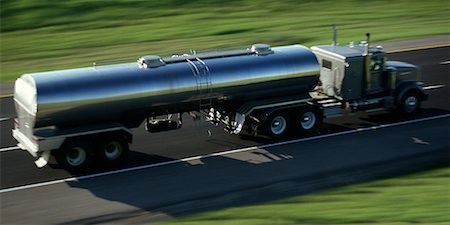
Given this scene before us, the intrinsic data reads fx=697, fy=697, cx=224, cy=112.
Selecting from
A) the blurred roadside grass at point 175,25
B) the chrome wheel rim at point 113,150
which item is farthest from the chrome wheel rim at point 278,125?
the blurred roadside grass at point 175,25

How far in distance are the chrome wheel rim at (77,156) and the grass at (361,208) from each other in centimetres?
417

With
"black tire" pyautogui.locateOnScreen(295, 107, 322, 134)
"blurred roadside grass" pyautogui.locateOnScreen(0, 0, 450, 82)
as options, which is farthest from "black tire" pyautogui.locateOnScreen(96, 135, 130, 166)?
"blurred roadside grass" pyautogui.locateOnScreen(0, 0, 450, 82)

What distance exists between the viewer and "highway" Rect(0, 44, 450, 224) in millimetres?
16047

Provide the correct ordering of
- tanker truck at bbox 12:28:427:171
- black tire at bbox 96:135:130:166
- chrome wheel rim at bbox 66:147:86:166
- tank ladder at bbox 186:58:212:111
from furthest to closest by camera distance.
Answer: tank ladder at bbox 186:58:212:111 → black tire at bbox 96:135:130:166 → chrome wheel rim at bbox 66:147:86:166 → tanker truck at bbox 12:28:427:171

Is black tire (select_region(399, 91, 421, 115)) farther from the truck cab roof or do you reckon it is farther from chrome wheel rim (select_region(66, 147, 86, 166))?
chrome wheel rim (select_region(66, 147, 86, 166))

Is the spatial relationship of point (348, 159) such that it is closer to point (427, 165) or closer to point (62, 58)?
point (427, 165)

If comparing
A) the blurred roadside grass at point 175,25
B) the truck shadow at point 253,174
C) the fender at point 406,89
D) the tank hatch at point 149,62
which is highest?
the tank hatch at point 149,62

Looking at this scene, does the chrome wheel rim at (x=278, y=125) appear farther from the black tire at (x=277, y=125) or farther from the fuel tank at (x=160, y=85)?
the fuel tank at (x=160, y=85)

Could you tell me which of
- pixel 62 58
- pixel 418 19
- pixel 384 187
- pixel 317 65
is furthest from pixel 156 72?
pixel 418 19

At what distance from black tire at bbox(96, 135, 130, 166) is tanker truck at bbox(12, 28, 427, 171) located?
27mm

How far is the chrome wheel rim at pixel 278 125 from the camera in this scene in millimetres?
20625

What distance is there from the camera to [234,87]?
19.6m

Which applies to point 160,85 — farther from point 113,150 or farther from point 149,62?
point 113,150

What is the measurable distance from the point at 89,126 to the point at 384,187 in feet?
24.9
